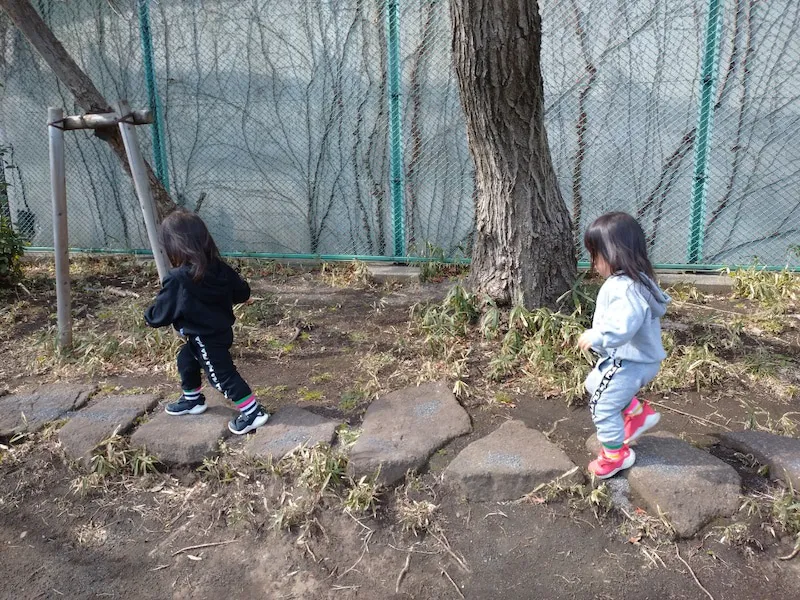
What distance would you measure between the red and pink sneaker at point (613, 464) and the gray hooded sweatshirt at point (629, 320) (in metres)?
0.38

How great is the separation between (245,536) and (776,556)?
1.83 m

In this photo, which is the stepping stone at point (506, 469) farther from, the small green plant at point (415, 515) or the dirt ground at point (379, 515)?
the small green plant at point (415, 515)

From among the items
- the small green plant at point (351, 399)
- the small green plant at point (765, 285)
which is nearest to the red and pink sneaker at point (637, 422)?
the small green plant at point (351, 399)

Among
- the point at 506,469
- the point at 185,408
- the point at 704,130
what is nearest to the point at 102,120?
the point at 185,408

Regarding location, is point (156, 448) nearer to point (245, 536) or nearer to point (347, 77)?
point (245, 536)

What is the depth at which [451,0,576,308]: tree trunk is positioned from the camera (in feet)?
10.3

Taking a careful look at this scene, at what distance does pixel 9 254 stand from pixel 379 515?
13.6 ft

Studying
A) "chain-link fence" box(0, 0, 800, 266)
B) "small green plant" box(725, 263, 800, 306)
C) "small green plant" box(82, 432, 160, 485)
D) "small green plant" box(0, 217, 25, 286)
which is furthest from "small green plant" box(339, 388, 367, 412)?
"small green plant" box(0, 217, 25, 286)

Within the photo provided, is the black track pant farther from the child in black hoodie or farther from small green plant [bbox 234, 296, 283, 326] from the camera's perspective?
small green plant [bbox 234, 296, 283, 326]

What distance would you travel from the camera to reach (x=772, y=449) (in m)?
2.47

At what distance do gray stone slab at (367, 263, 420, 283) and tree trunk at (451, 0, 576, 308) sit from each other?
50.1 inches

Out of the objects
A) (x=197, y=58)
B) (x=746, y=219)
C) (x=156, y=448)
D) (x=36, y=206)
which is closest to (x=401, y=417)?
(x=156, y=448)

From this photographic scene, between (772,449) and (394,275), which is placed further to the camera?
(394,275)

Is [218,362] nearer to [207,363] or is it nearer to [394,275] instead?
[207,363]
